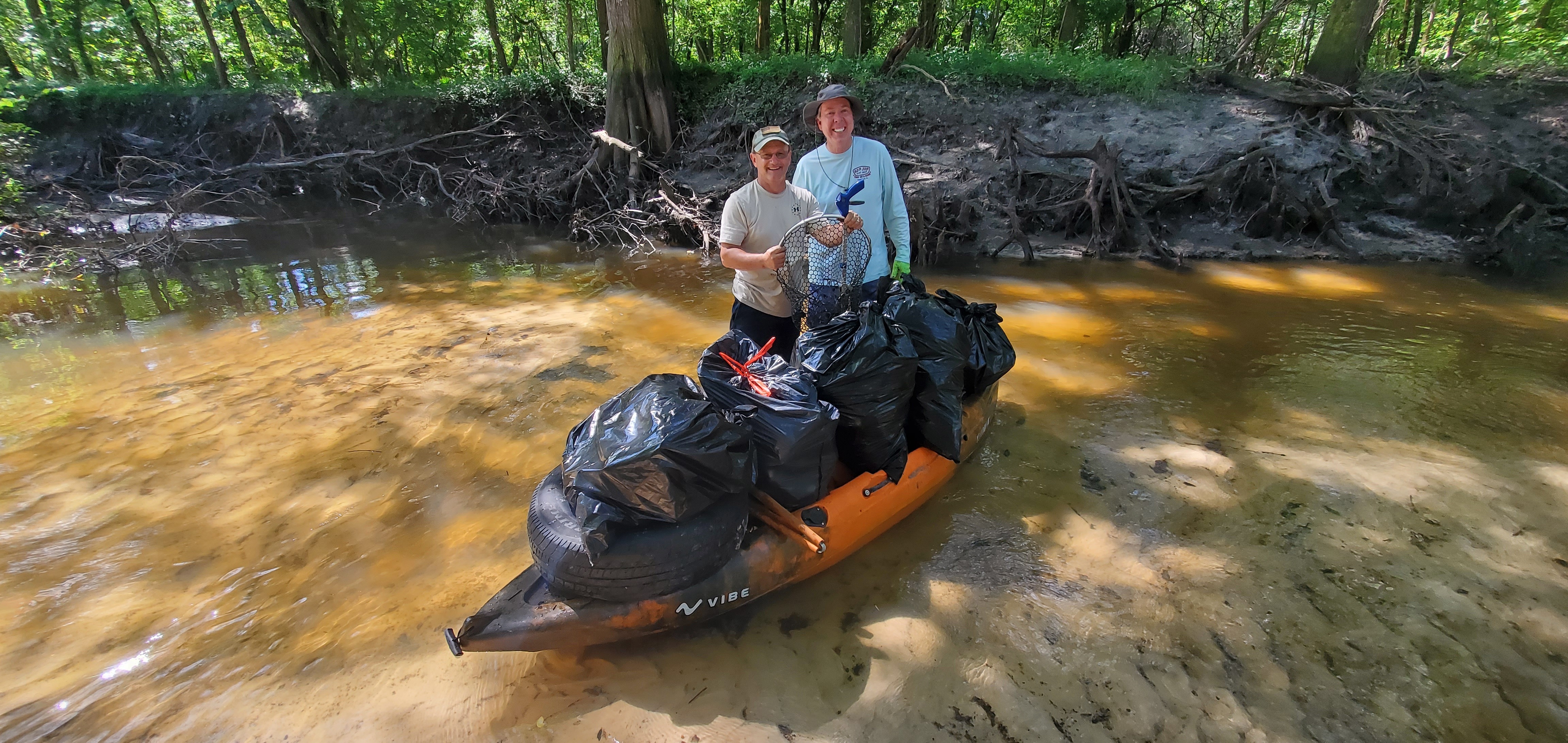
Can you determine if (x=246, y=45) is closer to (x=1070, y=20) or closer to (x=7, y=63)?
(x=7, y=63)

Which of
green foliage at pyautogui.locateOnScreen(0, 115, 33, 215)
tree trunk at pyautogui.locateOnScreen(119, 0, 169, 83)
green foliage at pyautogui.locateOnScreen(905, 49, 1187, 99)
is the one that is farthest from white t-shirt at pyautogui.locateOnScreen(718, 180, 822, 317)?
tree trunk at pyautogui.locateOnScreen(119, 0, 169, 83)

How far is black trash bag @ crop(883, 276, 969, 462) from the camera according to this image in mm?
2840

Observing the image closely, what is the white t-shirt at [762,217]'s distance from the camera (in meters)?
2.79

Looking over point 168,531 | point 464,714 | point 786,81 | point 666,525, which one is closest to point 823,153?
point 666,525

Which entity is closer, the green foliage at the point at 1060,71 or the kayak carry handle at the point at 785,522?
the kayak carry handle at the point at 785,522

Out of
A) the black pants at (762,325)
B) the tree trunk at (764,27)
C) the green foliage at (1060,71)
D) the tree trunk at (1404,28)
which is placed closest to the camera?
the black pants at (762,325)

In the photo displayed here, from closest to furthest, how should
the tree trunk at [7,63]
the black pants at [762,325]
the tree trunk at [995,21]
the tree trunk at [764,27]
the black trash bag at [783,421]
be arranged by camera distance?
the black trash bag at [783,421] < the black pants at [762,325] < the tree trunk at [7,63] < the tree trunk at [764,27] < the tree trunk at [995,21]

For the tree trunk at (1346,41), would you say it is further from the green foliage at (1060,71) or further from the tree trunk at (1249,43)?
the green foliage at (1060,71)

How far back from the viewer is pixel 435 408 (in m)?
4.08

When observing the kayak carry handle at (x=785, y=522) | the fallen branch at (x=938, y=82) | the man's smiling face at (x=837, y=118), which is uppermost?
the fallen branch at (x=938, y=82)

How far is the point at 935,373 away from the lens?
2832 mm

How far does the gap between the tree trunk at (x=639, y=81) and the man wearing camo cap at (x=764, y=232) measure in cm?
768

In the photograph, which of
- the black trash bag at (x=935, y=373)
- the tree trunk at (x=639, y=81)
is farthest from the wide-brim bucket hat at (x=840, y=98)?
the tree trunk at (x=639, y=81)

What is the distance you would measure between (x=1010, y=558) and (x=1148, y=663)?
0.64 meters
